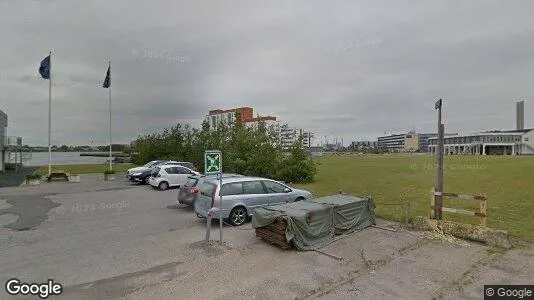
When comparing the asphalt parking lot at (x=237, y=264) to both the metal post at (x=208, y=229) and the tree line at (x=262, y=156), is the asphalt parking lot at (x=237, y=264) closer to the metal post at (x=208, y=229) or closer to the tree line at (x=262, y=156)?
the metal post at (x=208, y=229)

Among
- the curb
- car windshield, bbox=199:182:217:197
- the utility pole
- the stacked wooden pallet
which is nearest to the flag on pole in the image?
the utility pole

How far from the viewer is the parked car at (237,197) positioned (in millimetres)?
10219

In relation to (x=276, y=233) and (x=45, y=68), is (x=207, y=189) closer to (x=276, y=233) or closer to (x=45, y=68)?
(x=276, y=233)

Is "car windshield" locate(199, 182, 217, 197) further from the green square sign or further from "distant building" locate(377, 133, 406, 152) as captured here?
"distant building" locate(377, 133, 406, 152)

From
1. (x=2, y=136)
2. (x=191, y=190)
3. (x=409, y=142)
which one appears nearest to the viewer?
(x=191, y=190)

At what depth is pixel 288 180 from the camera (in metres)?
23.5

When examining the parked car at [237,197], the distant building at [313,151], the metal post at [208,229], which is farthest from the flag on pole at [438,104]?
the distant building at [313,151]

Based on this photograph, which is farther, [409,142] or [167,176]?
[409,142]

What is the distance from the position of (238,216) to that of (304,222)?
3260 millimetres

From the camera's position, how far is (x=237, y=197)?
10516 millimetres

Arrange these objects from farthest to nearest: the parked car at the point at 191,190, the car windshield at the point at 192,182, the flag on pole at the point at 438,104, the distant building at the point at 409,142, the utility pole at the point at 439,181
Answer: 1. the distant building at the point at 409,142
2. the car windshield at the point at 192,182
3. the parked car at the point at 191,190
4. the flag on pole at the point at 438,104
5. the utility pole at the point at 439,181

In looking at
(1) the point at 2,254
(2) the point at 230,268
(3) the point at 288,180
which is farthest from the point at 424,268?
(3) the point at 288,180

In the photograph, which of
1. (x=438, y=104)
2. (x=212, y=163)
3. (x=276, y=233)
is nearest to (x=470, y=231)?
(x=438, y=104)

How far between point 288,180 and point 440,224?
1486 cm
